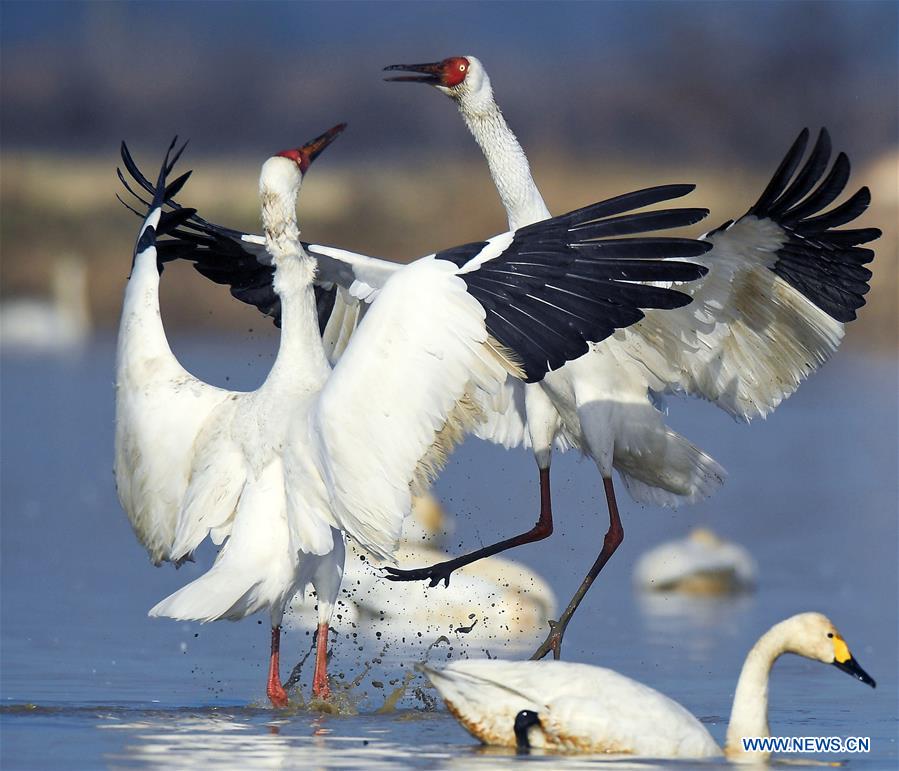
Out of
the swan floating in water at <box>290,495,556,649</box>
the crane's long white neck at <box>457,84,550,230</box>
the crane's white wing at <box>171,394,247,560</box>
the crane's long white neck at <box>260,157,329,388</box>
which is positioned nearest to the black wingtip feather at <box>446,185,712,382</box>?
the crane's long white neck at <box>260,157,329,388</box>

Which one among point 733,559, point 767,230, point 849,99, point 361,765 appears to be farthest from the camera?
point 849,99

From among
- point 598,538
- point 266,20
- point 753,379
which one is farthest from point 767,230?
point 266,20

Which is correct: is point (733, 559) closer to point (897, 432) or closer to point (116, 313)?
point (897, 432)

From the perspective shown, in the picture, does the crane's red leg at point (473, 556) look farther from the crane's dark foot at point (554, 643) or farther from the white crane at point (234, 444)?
the white crane at point (234, 444)

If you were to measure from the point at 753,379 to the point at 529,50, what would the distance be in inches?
3128

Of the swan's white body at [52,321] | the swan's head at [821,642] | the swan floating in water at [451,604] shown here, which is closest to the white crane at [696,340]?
the swan floating in water at [451,604]

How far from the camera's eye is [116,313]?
2747cm

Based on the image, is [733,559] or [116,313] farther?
[116,313]

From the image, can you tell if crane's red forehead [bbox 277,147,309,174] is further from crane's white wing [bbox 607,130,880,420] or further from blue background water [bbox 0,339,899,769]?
blue background water [bbox 0,339,899,769]

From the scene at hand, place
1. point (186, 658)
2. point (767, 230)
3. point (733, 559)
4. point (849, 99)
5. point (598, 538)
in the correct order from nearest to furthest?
point (767, 230) → point (186, 658) → point (733, 559) → point (598, 538) → point (849, 99)

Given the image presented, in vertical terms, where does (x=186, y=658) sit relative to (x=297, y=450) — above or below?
below

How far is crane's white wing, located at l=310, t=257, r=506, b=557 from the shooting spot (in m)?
7.09

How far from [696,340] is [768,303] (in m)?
0.35

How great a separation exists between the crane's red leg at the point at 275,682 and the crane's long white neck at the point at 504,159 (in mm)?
2163
